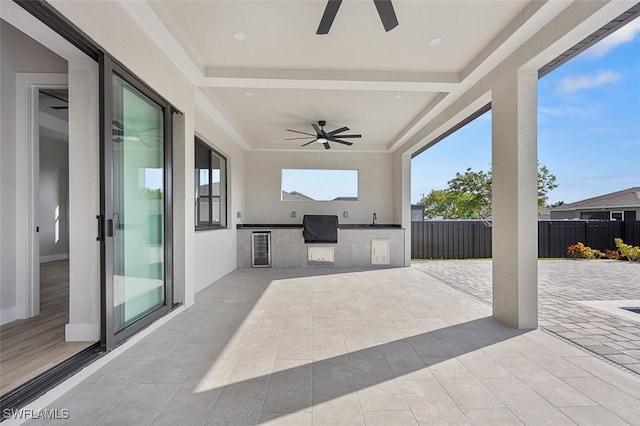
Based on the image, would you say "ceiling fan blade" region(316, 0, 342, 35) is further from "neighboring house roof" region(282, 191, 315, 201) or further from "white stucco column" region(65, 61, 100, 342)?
"neighboring house roof" region(282, 191, 315, 201)

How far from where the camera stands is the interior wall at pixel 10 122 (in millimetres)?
2736

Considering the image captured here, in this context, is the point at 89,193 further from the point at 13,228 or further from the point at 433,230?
the point at 433,230

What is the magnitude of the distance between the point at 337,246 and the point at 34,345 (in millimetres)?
4990

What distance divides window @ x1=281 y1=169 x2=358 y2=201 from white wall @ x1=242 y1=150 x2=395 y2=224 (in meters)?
0.11

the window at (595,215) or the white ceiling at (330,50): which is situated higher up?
the white ceiling at (330,50)

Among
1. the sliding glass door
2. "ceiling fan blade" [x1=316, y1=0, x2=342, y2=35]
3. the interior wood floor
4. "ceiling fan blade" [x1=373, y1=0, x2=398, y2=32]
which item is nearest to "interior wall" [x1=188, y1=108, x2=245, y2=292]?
the sliding glass door

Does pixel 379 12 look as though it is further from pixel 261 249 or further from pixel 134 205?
pixel 261 249

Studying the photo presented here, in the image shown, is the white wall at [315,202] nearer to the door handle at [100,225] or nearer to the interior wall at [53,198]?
the interior wall at [53,198]

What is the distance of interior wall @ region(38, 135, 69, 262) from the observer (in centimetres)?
649

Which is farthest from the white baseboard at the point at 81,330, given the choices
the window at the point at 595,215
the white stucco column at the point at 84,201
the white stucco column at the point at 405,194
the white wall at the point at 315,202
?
the window at the point at 595,215

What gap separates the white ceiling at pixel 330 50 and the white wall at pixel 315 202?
7.92 feet

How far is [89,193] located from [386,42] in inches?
119

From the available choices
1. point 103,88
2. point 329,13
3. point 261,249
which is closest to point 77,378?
point 103,88

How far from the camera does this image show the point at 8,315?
2736 mm
